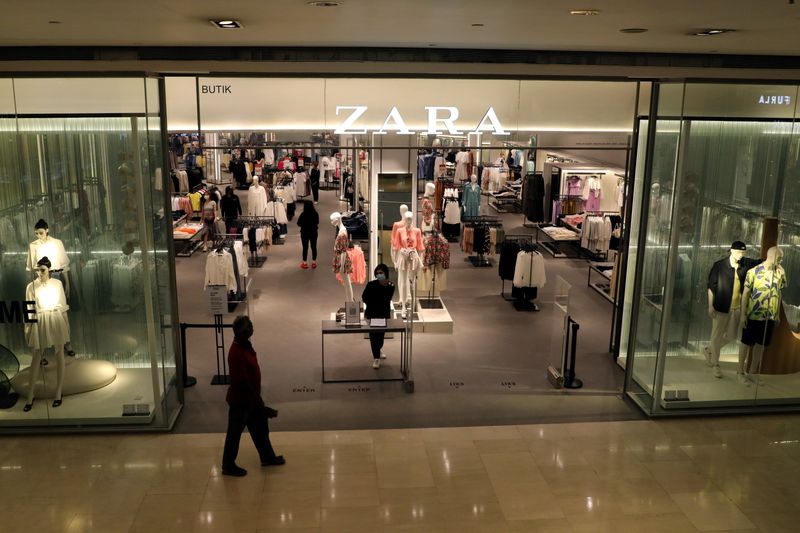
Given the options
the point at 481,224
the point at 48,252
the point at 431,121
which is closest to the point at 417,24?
the point at 431,121

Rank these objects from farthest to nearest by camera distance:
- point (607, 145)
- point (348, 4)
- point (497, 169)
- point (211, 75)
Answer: point (497, 169) → point (607, 145) → point (211, 75) → point (348, 4)

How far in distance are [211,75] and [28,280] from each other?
272cm

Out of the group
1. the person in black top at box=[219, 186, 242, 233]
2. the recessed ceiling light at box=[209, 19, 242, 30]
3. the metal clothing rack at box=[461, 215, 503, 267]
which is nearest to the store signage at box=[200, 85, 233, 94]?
the recessed ceiling light at box=[209, 19, 242, 30]

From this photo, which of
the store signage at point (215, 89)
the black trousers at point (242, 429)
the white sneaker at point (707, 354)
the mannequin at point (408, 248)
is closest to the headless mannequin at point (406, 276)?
the mannequin at point (408, 248)

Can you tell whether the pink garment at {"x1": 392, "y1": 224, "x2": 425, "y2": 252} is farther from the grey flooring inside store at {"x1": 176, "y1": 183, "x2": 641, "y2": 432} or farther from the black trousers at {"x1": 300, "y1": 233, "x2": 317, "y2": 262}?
the black trousers at {"x1": 300, "y1": 233, "x2": 317, "y2": 262}

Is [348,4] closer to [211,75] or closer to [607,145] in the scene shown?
[211,75]

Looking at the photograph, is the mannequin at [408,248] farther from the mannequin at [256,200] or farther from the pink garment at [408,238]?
the mannequin at [256,200]

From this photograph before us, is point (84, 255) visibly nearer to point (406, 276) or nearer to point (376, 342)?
point (376, 342)

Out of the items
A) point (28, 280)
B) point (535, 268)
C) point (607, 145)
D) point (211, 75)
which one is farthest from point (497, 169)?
point (28, 280)

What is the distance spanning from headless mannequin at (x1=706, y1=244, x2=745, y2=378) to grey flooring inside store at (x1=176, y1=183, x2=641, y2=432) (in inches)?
41.8

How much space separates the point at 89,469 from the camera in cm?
642

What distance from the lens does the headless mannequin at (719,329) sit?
25.4ft

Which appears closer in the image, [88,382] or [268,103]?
[88,382]

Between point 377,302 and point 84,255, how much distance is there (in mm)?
3325
